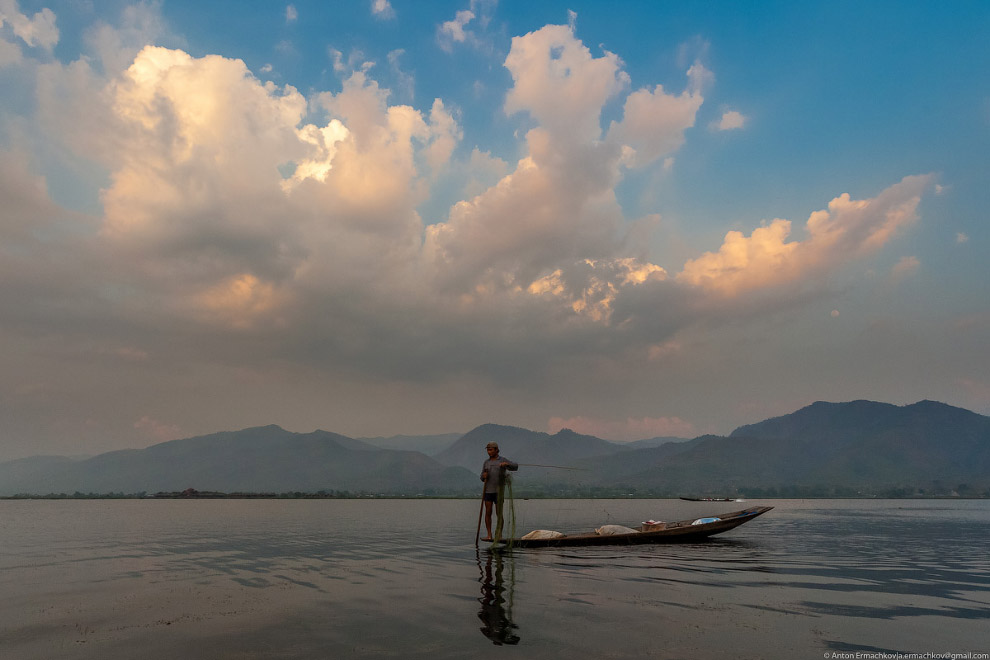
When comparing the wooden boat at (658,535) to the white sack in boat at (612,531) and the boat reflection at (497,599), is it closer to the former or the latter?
the white sack in boat at (612,531)

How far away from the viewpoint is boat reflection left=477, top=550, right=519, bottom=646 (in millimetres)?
11026

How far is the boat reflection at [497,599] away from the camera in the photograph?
11.0m

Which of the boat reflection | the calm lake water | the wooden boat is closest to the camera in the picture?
the calm lake water

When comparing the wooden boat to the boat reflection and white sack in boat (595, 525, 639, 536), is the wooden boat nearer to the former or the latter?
white sack in boat (595, 525, 639, 536)

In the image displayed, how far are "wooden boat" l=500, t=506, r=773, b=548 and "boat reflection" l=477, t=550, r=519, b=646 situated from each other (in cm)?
412

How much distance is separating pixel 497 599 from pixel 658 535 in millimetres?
17727

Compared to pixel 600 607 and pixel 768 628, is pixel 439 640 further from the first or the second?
pixel 768 628

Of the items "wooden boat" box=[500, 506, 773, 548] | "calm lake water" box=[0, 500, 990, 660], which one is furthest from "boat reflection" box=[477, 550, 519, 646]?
"wooden boat" box=[500, 506, 773, 548]

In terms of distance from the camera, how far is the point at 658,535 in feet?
96.4

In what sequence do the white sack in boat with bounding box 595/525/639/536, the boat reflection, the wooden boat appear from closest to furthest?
the boat reflection, the wooden boat, the white sack in boat with bounding box 595/525/639/536

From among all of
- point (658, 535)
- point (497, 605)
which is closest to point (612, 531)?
point (658, 535)

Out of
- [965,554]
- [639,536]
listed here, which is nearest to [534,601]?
[639,536]

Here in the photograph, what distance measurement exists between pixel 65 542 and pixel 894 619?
43.6 metres

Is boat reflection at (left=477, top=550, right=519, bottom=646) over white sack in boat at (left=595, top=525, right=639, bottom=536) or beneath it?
over
